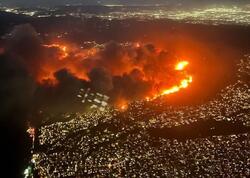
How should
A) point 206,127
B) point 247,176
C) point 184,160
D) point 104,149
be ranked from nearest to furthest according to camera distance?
point 247,176 → point 184,160 → point 104,149 → point 206,127

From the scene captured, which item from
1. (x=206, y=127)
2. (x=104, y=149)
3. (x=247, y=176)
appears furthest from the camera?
(x=206, y=127)

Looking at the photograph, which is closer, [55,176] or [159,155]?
[55,176]

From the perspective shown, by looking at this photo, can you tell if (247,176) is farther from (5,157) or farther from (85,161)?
(5,157)

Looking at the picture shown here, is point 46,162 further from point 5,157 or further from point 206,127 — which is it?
point 206,127

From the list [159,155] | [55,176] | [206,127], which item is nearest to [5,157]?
[55,176]

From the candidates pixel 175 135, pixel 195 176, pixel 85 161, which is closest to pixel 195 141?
pixel 175 135

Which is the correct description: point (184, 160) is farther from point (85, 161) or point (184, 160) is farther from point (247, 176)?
point (85, 161)

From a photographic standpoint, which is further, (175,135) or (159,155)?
(175,135)
